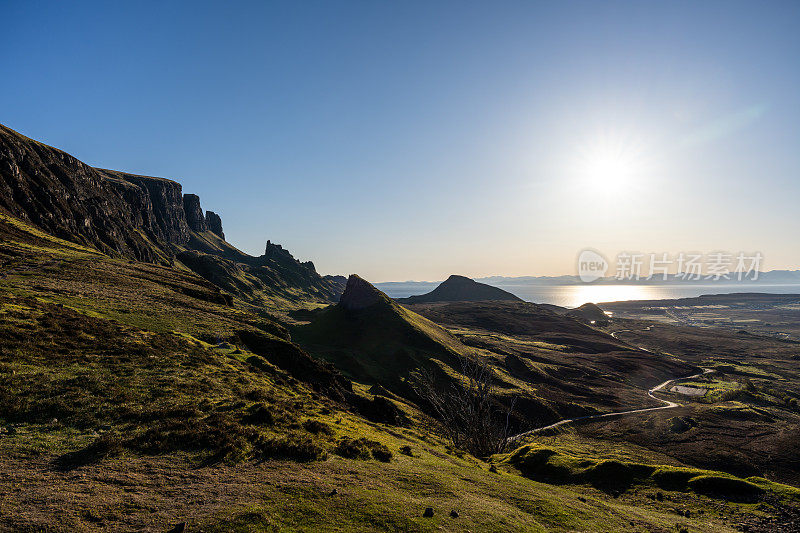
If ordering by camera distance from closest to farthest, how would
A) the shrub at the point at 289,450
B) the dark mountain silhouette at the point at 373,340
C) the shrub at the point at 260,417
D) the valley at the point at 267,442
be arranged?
the valley at the point at 267,442 → the shrub at the point at 289,450 → the shrub at the point at 260,417 → the dark mountain silhouette at the point at 373,340

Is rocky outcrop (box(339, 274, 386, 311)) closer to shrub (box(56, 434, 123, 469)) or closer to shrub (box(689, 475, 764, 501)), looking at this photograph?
shrub (box(689, 475, 764, 501))

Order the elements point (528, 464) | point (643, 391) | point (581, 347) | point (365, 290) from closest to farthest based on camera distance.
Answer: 1. point (528, 464)
2. point (643, 391)
3. point (365, 290)
4. point (581, 347)

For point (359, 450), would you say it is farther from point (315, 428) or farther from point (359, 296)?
point (359, 296)

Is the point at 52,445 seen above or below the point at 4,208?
below

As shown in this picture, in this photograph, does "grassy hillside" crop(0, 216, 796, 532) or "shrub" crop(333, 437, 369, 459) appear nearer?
"grassy hillside" crop(0, 216, 796, 532)

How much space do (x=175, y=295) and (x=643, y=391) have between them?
134831 millimetres

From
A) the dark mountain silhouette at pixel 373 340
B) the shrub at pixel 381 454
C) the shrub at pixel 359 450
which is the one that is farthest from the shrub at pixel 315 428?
the dark mountain silhouette at pixel 373 340

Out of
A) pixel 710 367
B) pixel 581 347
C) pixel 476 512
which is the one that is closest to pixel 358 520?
pixel 476 512

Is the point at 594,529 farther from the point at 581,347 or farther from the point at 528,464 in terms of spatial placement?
the point at 581,347

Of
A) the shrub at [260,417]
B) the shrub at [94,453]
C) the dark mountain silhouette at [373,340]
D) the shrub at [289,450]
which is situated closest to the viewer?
the shrub at [94,453]

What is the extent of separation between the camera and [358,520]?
13531 mm

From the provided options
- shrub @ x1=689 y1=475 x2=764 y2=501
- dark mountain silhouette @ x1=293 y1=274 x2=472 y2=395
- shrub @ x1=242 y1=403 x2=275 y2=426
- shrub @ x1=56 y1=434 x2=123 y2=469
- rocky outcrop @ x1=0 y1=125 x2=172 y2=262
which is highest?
rocky outcrop @ x1=0 y1=125 x2=172 y2=262

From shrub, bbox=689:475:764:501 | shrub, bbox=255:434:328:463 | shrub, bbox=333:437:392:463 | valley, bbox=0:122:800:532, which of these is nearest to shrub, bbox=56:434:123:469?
valley, bbox=0:122:800:532

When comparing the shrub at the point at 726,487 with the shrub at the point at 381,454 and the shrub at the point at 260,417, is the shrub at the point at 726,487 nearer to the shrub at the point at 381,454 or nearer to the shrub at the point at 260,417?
the shrub at the point at 381,454
